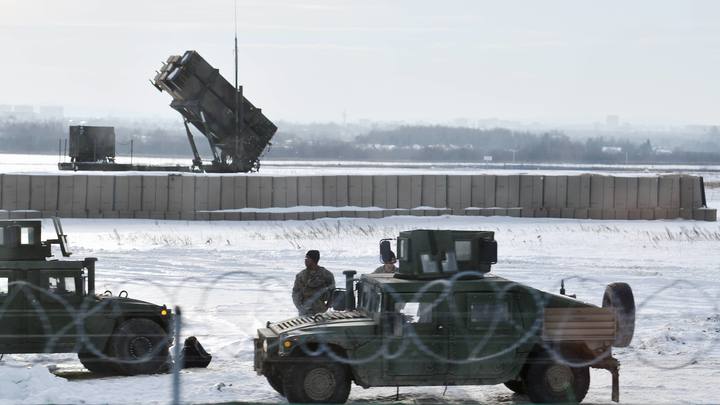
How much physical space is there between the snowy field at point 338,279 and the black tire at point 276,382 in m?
0.18

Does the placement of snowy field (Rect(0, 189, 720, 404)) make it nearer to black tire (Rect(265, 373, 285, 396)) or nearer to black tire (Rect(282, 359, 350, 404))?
black tire (Rect(265, 373, 285, 396))

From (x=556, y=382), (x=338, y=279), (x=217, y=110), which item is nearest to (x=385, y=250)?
(x=556, y=382)

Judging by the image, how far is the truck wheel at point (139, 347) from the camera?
12961 millimetres

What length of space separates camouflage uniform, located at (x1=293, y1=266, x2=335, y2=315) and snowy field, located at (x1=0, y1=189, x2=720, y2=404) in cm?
96

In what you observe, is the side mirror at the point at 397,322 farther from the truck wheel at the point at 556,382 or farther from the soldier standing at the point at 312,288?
the soldier standing at the point at 312,288

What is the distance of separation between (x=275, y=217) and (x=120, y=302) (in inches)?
832

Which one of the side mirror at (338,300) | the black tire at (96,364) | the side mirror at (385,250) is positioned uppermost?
the side mirror at (385,250)

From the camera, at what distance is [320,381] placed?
1101 cm

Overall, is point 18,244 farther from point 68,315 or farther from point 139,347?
point 139,347

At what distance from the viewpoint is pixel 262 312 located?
56.4ft

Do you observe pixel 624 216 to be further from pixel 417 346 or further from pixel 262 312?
pixel 417 346

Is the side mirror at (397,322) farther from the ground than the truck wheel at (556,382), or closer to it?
farther from the ground

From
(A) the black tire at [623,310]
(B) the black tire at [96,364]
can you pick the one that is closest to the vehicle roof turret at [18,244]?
(B) the black tire at [96,364]

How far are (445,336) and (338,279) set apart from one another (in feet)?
33.1
